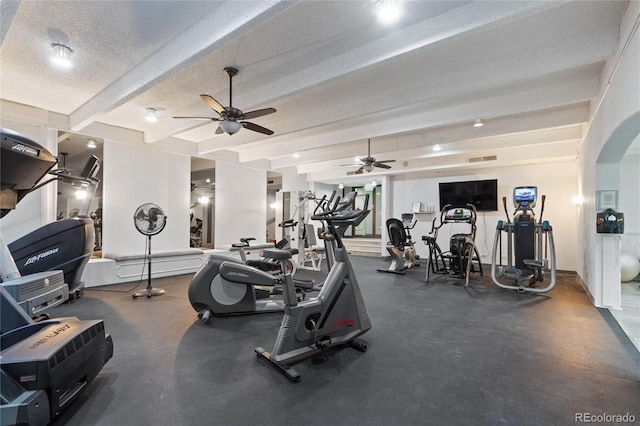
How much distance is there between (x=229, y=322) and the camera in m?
3.22

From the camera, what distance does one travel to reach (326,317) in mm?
2447

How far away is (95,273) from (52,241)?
5.09 ft

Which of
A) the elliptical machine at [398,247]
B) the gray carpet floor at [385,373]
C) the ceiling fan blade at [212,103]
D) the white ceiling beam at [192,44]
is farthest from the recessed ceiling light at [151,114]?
the elliptical machine at [398,247]

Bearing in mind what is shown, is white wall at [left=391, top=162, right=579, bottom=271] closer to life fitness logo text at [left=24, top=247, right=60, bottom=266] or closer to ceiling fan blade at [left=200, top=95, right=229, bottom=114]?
ceiling fan blade at [left=200, top=95, right=229, bottom=114]

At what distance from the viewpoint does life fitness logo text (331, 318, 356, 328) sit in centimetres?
250

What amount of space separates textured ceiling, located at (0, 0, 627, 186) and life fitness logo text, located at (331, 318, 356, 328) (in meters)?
2.45

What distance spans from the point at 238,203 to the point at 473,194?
20.5ft

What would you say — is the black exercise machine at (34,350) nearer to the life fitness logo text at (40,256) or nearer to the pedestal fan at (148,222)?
the life fitness logo text at (40,256)

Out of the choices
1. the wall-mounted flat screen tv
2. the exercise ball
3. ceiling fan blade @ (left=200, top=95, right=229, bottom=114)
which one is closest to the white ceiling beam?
ceiling fan blade @ (left=200, top=95, right=229, bottom=114)

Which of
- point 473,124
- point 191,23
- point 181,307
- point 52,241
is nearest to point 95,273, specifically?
point 52,241

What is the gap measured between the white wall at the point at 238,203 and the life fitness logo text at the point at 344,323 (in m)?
5.28

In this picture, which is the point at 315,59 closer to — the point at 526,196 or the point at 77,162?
the point at 526,196

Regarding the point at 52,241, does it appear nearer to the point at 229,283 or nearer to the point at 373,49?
the point at 229,283

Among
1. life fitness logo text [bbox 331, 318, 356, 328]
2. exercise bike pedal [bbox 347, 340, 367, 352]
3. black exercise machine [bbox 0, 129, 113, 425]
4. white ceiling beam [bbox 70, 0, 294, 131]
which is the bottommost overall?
exercise bike pedal [bbox 347, 340, 367, 352]
